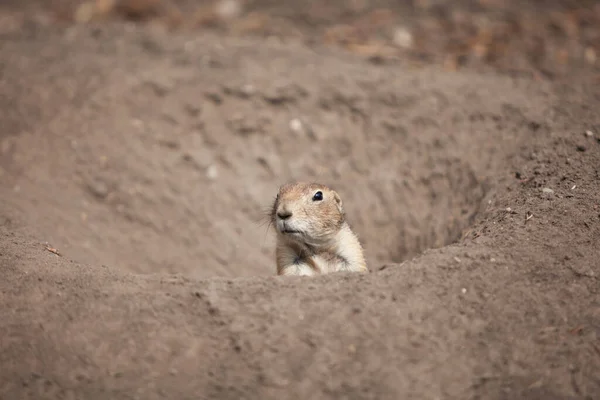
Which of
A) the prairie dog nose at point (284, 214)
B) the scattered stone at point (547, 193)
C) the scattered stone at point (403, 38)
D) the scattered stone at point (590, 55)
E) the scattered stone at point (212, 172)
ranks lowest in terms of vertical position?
the scattered stone at point (212, 172)

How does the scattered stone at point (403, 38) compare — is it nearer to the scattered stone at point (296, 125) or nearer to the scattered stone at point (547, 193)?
the scattered stone at point (296, 125)

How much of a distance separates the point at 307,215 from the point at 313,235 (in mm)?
172

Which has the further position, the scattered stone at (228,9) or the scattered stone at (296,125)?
the scattered stone at (228,9)

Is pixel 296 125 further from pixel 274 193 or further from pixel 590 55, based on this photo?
pixel 590 55

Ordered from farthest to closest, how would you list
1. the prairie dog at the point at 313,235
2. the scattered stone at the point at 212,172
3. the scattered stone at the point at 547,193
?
1. the scattered stone at the point at 212,172
2. the prairie dog at the point at 313,235
3. the scattered stone at the point at 547,193

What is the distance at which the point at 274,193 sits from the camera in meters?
6.88

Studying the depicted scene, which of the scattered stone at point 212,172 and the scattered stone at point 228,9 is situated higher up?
the scattered stone at point 228,9

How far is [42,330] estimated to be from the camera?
3.77 meters

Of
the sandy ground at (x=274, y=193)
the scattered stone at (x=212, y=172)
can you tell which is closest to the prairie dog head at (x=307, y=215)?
the sandy ground at (x=274, y=193)

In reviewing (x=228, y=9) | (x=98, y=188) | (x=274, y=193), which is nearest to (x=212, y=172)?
(x=274, y=193)

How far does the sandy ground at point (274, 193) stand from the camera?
359 cm

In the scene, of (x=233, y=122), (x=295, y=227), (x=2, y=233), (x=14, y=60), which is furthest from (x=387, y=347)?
(x=14, y=60)

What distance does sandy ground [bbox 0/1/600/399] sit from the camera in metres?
3.59

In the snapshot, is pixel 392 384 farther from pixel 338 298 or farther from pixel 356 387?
pixel 338 298
